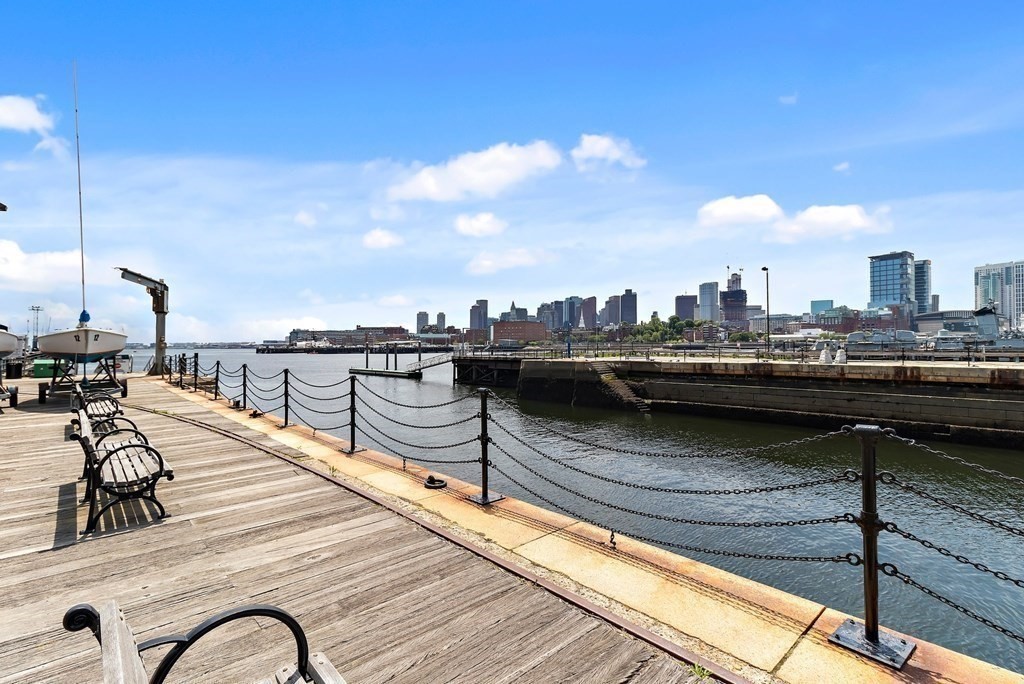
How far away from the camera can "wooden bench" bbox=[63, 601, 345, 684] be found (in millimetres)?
1797

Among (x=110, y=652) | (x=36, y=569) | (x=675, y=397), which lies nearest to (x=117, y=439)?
(x=36, y=569)

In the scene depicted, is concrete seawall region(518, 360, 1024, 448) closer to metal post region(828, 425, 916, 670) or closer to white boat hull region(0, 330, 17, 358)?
metal post region(828, 425, 916, 670)

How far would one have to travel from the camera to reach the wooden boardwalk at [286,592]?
3068 mm

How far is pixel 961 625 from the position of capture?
6.20 metres

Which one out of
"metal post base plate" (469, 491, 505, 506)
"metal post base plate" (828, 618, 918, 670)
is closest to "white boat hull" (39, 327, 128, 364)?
"metal post base plate" (469, 491, 505, 506)

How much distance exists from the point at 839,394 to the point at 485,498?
65.3 ft

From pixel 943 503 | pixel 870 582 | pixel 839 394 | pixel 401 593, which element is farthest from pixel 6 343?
pixel 839 394

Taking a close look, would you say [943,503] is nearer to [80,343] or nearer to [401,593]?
[401,593]

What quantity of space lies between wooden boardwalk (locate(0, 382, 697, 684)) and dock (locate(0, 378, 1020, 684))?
2 cm

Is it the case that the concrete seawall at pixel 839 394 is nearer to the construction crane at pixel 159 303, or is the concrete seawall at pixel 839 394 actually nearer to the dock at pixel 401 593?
the dock at pixel 401 593

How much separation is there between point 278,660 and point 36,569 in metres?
2.81

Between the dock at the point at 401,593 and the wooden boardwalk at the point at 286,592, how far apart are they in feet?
0.05

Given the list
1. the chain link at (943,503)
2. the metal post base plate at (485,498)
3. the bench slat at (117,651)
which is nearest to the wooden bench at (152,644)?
the bench slat at (117,651)

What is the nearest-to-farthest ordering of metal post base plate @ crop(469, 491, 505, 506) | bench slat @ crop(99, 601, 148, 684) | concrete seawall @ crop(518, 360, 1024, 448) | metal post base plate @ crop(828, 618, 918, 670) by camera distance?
bench slat @ crop(99, 601, 148, 684), metal post base plate @ crop(828, 618, 918, 670), metal post base plate @ crop(469, 491, 505, 506), concrete seawall @ crop(518, 360, 1024, 448)
